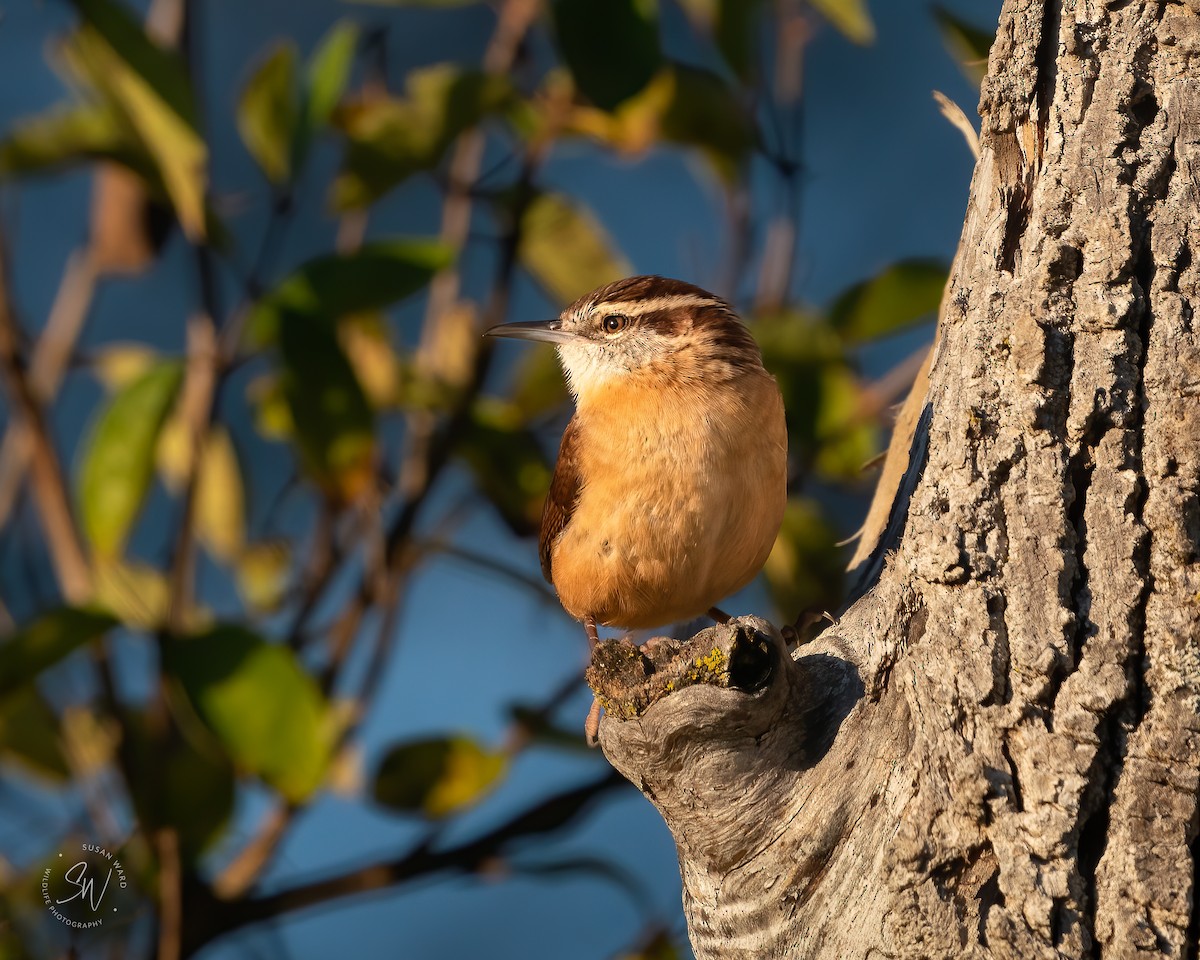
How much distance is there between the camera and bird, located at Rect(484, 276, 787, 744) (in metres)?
2.90

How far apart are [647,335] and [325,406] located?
2.93 ft

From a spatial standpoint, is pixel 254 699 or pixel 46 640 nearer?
pixel 46 640

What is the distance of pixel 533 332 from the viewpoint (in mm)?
3662

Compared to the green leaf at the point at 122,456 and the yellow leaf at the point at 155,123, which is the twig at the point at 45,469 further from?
the yellow leaf at the point at 155,123

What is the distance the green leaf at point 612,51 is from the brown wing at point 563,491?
86 centimetres

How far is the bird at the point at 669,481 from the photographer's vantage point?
2900 mm

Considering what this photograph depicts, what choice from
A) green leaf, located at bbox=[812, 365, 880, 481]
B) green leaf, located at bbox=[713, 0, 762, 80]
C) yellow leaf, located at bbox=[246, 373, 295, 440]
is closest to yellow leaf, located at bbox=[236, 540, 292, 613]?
yellow leaf, located at bbox=[246, 373, 295, 440]

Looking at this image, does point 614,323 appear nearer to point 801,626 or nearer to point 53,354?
point 801,626

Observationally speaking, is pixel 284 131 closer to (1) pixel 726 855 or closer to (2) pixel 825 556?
(2) pixel 825 556

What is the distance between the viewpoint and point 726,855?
2.07m

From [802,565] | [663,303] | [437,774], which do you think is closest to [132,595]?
[437,774]

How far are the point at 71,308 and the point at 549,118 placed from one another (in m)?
1.62

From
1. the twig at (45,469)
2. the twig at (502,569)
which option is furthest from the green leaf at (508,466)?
the twig at (45,469)

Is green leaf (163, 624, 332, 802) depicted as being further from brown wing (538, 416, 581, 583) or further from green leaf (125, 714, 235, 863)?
brown wing (538, 416, 581, 583)
